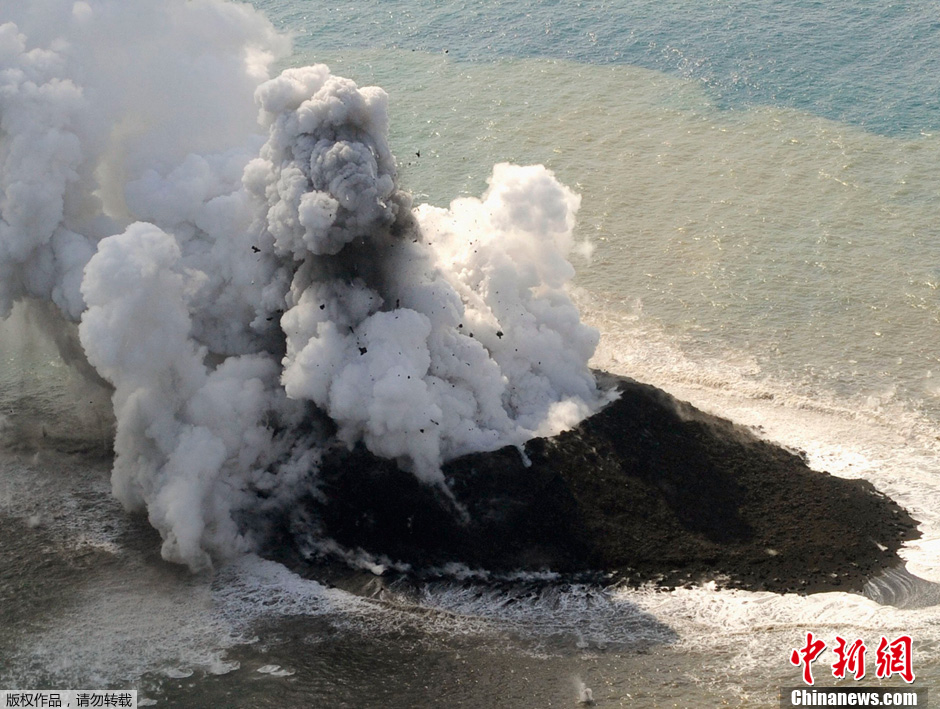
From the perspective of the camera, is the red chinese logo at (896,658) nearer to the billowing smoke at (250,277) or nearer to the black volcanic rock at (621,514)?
the black volcanic rock at (621,514)

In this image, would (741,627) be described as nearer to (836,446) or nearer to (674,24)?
(836,446)

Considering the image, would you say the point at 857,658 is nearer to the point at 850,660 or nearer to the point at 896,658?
the point at 850,660

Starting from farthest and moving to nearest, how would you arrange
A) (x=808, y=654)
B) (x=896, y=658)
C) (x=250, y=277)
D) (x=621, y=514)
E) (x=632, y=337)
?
1. (x=632, y=337)
2. (x=250, y=277)
3. (x=621, y=514)
4. (x=808, y=654)
5. (x=896, y=658)

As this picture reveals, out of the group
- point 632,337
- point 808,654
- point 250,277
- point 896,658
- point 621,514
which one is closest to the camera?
point 896,658

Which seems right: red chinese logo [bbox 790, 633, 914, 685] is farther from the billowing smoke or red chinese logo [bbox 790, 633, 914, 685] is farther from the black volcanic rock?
the billowing smoke

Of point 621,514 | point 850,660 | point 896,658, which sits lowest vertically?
point 850,660

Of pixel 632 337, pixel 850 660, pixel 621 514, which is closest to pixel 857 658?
pixel 850 660
